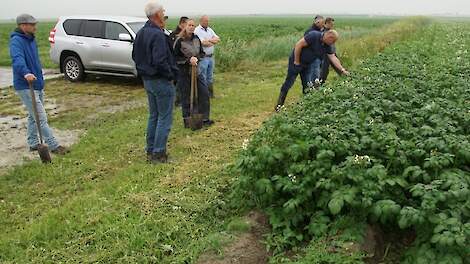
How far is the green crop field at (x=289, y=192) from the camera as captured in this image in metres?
3.56

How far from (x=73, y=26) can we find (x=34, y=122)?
21.4 ft

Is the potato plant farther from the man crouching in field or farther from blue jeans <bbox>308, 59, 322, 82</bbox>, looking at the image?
blue jeans <bbox>308, 59, 322, 82</bbox>

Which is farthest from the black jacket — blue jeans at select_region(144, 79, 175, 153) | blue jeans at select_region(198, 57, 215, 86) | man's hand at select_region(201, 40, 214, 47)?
blue jeans at select_region(144, 79, 175, 153)

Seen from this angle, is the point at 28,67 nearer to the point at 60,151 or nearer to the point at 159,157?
the point at 60,151

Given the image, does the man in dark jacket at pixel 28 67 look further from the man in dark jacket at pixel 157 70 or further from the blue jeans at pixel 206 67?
the blue jeans at pixel 206 67

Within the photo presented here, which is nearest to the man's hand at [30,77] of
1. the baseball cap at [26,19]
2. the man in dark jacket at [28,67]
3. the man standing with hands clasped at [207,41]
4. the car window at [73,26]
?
the man in dark jacket at [28,67]

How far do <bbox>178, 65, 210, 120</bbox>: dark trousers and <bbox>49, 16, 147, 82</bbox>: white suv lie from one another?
14.3 feet

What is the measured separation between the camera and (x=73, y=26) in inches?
504

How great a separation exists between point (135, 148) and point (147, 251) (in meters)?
3.25

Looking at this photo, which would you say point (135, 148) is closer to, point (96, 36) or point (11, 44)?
point (11, 44)

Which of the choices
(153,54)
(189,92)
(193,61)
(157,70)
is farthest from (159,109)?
(189,92)

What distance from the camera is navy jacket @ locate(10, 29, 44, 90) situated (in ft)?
21.0

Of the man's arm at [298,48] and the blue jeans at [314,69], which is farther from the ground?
the man's arm at [298,48]

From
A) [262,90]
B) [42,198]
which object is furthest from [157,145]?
[262,90]
